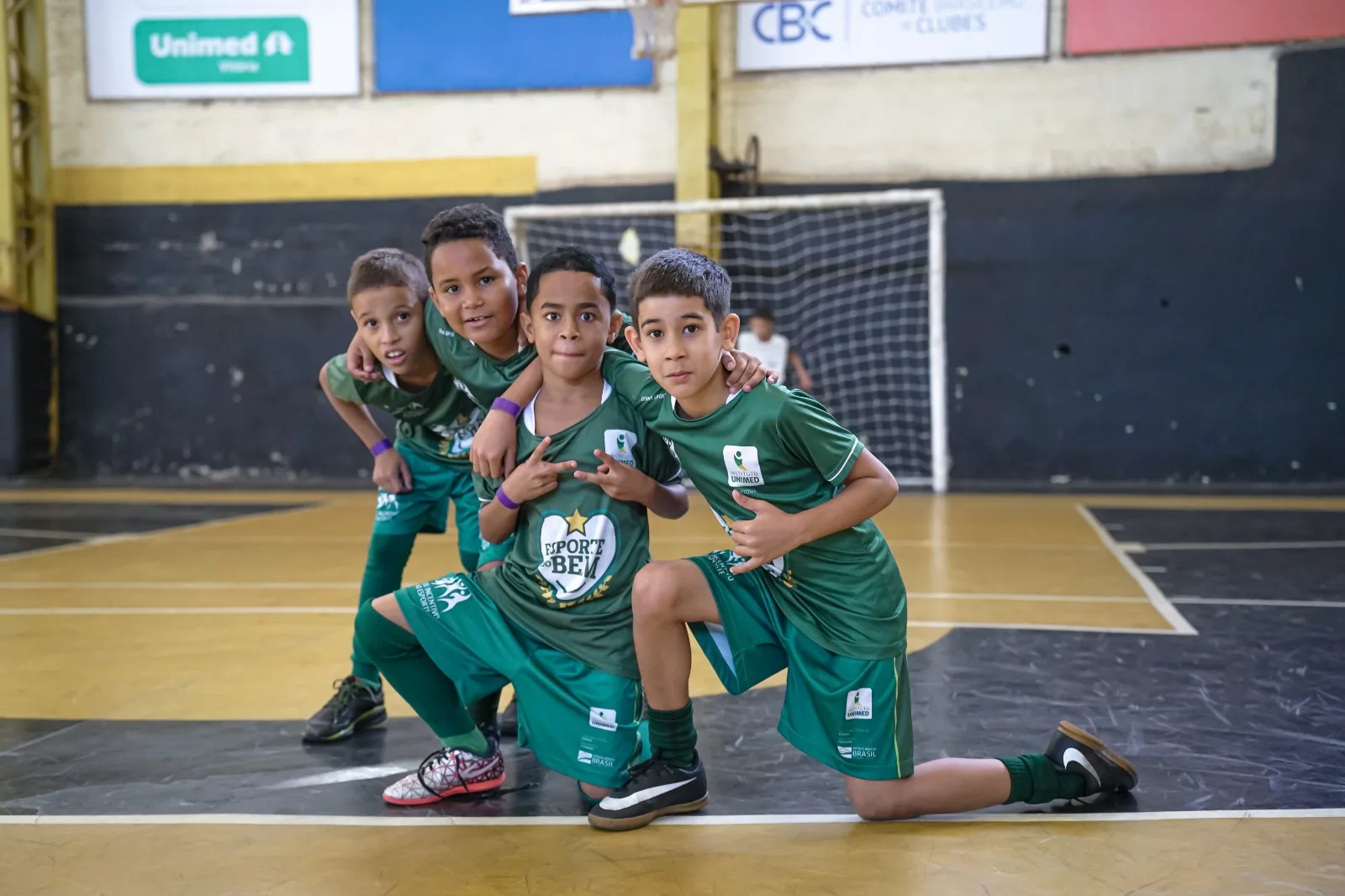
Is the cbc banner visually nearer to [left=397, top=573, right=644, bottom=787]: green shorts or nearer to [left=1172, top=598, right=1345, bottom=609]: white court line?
[left=1172, top=598, right=1345, bottom=609]: white court line

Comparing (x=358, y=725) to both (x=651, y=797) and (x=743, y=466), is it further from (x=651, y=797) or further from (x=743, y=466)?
(x=743, y=466)

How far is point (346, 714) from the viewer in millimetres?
2684

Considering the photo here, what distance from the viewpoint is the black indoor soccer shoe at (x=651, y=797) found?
206 centimetres

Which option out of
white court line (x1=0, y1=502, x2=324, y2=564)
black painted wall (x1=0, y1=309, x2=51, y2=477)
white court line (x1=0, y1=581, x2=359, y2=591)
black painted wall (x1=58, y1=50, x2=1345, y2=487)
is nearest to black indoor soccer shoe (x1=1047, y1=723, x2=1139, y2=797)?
white court line (x1=0, y1=581, x2=359, y2=591)

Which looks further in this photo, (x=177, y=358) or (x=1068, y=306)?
(x=177, y=358)

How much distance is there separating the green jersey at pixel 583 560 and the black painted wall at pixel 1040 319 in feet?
25.7

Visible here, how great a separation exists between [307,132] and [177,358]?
97.0 inches

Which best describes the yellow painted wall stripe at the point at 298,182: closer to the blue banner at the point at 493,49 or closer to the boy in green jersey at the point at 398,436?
the blue banner at the point at 493,49

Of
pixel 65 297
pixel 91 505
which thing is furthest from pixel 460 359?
pixel 65 297

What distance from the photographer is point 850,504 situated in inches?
80.7

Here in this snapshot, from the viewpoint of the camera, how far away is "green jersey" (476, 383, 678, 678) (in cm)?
223

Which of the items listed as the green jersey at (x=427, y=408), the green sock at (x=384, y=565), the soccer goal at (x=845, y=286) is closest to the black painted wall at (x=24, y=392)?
the soccer goal at (x=845, y=286)

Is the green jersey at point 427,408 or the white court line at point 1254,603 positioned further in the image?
the white court line at point 1254,603

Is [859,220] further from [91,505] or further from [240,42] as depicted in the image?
[91,505]
